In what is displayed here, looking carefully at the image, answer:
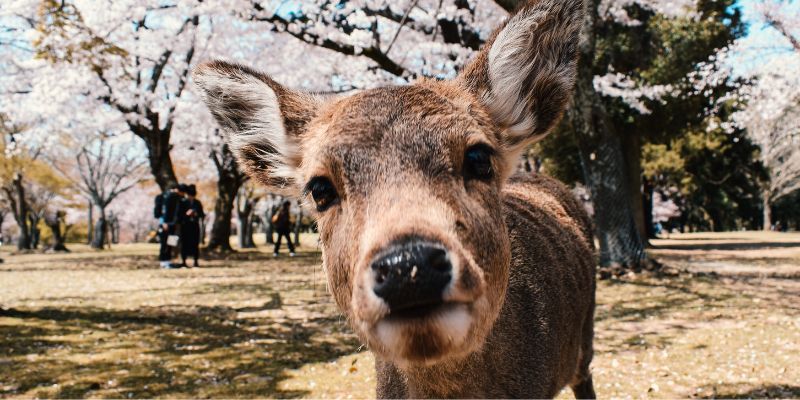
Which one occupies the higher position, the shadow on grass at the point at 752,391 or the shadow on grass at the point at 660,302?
the shadow on grass at the point at 660,302

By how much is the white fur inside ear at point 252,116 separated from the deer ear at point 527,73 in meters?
1.05

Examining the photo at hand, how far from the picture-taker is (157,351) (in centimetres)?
687

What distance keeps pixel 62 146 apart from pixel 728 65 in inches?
1418

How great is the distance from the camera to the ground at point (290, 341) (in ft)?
17.8

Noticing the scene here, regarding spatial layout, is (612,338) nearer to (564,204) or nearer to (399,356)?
(564,204)

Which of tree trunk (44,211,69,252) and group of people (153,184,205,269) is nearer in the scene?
group of people (153,184,205,269)

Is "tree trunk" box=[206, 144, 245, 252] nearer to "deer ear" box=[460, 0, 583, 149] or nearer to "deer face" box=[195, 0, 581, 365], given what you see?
"deer face" box=[195, 0, 581, 365]

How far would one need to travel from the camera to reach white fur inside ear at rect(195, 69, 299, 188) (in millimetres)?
3150

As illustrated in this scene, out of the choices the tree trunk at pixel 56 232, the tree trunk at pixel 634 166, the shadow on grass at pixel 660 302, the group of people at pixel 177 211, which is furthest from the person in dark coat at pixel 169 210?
the tree trunk at pixel 56 232

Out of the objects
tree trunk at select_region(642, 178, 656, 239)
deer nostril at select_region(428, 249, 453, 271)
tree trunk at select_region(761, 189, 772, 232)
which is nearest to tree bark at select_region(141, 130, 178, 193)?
deer nostril at select_region(428, 249, 453, 271)

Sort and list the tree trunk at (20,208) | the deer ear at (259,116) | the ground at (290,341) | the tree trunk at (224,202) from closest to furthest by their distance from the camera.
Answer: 1. the deer ear at (259,116)
2. the ground at (290,341)
3. the tree trunk at (224,202)
4. the tree trunk at (20,208)

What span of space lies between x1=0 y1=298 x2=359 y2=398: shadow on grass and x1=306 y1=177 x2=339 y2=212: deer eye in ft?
10.5

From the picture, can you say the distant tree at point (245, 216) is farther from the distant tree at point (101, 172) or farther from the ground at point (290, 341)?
the ground at point (290, 341)

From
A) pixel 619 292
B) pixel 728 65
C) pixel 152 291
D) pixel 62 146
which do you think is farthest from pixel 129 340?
pixel 62 146
